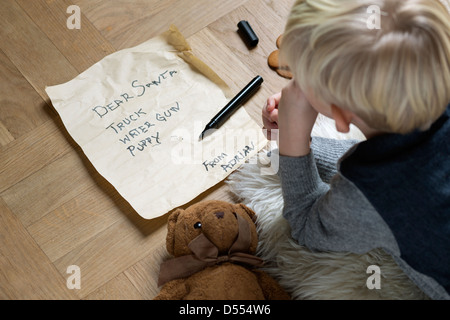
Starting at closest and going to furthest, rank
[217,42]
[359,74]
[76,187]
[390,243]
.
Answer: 1. [359,74]
2. [390,243]
3. [76,187]
4. [217,42]

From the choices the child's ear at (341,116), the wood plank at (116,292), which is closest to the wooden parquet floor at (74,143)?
the wood plank at (116,292)

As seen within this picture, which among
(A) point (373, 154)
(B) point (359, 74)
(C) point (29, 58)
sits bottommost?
(A) point (373, 154)

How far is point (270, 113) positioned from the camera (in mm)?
726

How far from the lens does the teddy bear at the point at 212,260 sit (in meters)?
0.64

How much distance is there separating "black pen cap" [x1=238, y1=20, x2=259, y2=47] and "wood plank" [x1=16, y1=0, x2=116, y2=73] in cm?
21

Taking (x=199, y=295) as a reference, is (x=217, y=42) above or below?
above

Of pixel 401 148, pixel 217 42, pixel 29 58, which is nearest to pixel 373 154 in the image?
pixel 401 148

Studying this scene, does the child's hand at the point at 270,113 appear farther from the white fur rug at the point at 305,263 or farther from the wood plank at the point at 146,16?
the wood plank at the point at 146,16

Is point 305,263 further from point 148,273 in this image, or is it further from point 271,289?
point 148,273

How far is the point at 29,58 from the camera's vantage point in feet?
2.67

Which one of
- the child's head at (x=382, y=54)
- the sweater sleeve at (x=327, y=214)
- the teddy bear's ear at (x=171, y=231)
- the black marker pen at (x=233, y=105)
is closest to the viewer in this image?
the child's head at (x=382, y=54)

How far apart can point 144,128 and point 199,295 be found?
0.89ft

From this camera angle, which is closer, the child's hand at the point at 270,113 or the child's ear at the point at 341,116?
the child's ear at the point at 341,116

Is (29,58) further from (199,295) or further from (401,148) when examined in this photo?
(401,148)
